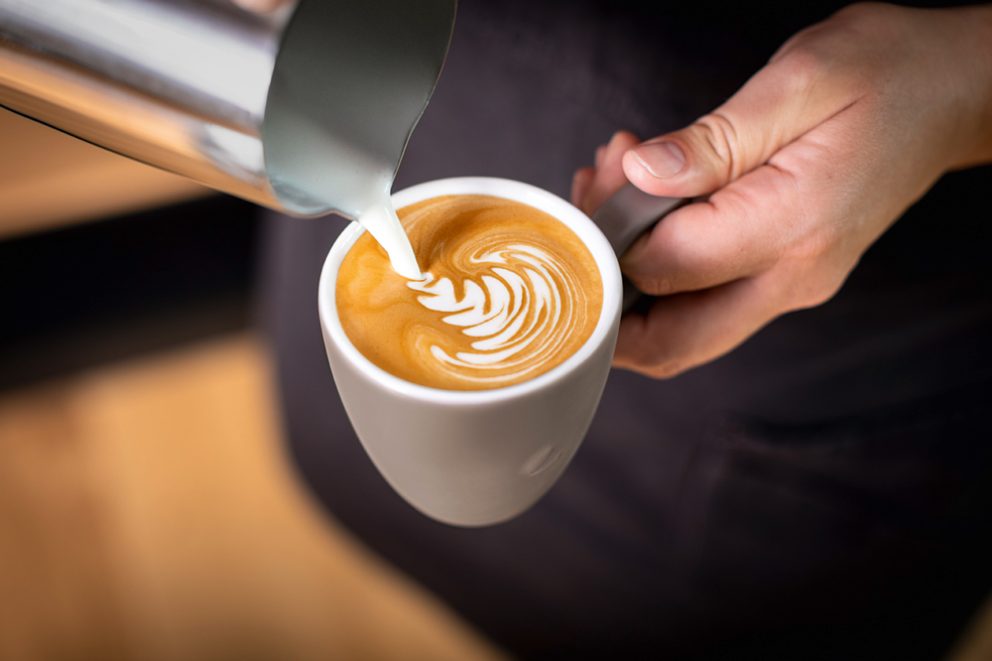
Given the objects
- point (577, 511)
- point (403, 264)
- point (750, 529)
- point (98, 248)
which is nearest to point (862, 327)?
point (750, 529)

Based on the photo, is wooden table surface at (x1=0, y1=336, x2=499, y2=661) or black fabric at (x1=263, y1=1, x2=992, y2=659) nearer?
black fabric at (x1=263, y1=1, x2=992, y2=659)

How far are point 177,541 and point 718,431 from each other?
1.13 metres

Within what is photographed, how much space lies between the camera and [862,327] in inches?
37.5

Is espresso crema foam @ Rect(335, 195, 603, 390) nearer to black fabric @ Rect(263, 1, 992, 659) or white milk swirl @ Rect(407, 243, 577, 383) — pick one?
white milk swirl @ Rect(407, 243, 577, 383)

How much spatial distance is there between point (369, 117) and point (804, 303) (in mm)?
427

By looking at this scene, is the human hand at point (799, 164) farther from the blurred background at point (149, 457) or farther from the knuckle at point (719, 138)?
the blurred background at point (149, 457)

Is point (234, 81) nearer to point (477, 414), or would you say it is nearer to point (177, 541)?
point (477, 414)

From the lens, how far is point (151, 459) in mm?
1781

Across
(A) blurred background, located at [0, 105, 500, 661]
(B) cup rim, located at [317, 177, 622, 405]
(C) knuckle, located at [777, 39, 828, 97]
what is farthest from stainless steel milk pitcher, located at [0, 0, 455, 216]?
(A) blurred background, located at [0, 105, 500, 661]

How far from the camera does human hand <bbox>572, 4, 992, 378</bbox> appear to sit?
717 millimetres

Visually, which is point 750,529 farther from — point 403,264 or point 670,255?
point 403,264

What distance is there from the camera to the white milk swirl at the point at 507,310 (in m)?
0.64

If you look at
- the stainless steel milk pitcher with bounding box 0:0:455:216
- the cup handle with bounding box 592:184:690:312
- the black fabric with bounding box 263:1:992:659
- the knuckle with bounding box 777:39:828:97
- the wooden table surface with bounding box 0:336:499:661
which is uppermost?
the stainless steel milk pitcher with bounding box 0:0:455:216

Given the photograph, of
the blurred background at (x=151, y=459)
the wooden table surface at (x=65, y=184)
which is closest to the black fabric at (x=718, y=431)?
the blurred background at (x=151, y=459)
